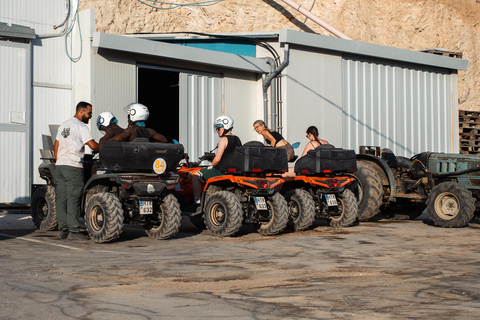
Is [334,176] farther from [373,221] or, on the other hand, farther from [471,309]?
[471,309]

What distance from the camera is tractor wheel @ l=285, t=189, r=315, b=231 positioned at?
10.6 metres

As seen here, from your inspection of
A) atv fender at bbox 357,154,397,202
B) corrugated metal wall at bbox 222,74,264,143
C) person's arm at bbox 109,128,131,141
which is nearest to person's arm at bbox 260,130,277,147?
atv fender at bbox 357,154,397,202

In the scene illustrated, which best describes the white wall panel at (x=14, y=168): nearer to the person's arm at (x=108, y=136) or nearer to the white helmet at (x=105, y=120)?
the white helmet at (x=105, y=120)

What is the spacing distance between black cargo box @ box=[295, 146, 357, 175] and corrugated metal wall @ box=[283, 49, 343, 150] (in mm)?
5013

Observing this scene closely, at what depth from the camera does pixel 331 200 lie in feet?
36.1

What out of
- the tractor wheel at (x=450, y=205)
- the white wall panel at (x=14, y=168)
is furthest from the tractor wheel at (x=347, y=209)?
the white wall panel at (x=14, y=168)

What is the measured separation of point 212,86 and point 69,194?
7.24m

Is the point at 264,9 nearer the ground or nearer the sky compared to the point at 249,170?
nearer the sky

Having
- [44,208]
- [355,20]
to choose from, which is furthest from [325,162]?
[355,20]

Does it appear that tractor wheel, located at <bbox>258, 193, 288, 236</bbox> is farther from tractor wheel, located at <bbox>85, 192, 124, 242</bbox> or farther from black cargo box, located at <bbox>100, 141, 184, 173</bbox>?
tractor wheel, located at <bbox>85, 192, 124, 242</bbox>

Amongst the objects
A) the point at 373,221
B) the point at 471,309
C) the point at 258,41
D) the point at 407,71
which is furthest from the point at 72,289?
the point at 407,71

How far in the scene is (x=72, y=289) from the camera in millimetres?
5801

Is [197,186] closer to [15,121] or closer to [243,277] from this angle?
[243,277]

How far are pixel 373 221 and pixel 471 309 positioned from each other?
8281 mm
